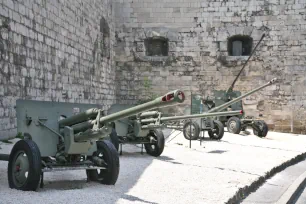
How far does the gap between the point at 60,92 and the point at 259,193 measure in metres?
6.85

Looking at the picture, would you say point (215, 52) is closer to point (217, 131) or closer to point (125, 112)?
point (217, 131)

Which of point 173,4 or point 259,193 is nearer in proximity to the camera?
point 259,193

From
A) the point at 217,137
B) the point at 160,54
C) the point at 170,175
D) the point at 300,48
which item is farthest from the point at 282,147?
the point at 160,54

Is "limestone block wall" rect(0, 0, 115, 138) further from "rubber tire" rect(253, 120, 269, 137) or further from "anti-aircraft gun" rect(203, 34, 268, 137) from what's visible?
"rubber tire" rect(253, 120, 269, 137)

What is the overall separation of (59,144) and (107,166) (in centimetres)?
58

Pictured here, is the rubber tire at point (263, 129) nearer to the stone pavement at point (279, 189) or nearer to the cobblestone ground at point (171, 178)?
the cobblestone ground at point (171, 178)

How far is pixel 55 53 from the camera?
36.3 ft

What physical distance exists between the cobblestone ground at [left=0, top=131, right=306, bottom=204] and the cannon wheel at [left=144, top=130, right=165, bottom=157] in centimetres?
14

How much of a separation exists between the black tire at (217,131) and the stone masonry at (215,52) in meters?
4.75

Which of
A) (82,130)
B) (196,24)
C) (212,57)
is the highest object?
(196,24)

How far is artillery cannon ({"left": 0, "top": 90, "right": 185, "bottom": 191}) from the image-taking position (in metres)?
4.70

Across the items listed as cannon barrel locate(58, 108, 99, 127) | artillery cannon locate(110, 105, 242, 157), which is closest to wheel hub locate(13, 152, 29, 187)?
cannon barrel locate(58, 108, 99, 127)

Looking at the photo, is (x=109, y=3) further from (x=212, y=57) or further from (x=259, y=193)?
(x=259, y=193)

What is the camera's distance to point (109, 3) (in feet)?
53.2
